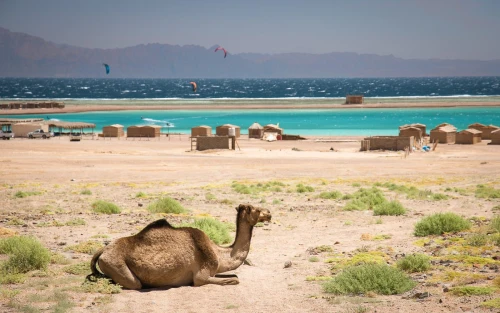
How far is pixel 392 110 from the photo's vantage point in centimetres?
10375

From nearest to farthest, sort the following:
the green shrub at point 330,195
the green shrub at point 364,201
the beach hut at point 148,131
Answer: the green shrub at point 364,201 < the green shrub at point 330,195 < the beach hut at point 148,131

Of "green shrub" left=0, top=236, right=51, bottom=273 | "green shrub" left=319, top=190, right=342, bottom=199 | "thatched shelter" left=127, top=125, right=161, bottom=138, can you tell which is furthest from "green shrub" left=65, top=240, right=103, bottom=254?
"thatched shelter" left=127, top=125, right=161, bottom=138

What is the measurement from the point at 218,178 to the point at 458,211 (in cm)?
1210

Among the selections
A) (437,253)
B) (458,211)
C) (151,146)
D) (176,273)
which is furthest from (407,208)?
(151,146)

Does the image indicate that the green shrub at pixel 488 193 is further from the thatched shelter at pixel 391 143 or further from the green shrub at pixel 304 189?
the thatched shelter at pixel 391 143

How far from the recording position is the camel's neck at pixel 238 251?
9.77 metres

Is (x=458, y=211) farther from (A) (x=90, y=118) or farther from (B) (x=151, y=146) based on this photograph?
(A) (x=90, y=118)

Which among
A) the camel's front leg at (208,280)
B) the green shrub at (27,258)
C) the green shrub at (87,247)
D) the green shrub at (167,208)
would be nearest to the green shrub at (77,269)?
the green shrub at (27,258)

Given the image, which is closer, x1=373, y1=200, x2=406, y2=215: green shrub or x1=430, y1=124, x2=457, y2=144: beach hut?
x1=373, y1=200, x2=406, y2=215: green shrub

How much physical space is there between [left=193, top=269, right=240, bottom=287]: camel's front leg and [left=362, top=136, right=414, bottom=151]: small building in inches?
1410

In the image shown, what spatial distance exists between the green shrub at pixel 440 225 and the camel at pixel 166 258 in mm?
4985

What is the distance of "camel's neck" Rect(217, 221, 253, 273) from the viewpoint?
32.1ft

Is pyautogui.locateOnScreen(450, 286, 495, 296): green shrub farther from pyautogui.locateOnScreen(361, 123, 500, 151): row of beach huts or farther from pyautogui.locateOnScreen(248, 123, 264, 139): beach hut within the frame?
pyautogui.locateOnScreen(248, 123, 264, 139): beach hut

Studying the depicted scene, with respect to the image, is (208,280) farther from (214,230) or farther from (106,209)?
(106,209)
